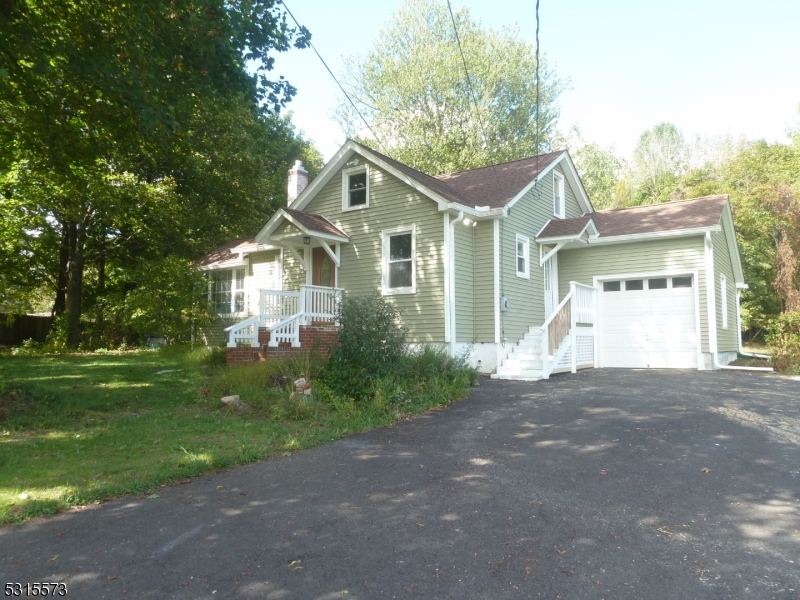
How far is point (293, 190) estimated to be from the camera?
1847 centimetres

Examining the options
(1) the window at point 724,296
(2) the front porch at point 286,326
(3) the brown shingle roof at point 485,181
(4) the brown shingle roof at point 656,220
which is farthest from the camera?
(1) the window at point 724,296

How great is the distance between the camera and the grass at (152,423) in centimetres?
550

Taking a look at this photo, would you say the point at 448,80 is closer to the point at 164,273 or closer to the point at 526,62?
the point at 526,62

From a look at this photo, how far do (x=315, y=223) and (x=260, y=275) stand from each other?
16.4ft

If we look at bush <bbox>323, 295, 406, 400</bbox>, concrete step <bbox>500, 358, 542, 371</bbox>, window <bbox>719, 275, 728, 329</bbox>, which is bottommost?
concrete step <bbox>500, 358, 542, 371</bbox>

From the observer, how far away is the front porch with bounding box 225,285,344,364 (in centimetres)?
1224

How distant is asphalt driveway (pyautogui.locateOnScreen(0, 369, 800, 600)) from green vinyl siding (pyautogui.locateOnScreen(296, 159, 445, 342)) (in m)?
6.80

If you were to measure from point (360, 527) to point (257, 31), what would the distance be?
8678mm

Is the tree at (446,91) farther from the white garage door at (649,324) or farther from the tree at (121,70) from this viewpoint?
the tree at (121,70)

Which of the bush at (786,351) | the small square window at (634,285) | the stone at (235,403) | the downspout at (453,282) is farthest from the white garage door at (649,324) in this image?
the stone at (235,403)

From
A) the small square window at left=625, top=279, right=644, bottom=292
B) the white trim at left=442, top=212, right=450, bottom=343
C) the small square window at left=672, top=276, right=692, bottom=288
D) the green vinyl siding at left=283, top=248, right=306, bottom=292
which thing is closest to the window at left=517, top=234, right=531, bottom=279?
the white trim at left=442, top=212, right=450, bottom=343

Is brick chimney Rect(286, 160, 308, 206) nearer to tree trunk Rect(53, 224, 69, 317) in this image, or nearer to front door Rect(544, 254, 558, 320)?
front door Rect(544, 254, 558, 320)

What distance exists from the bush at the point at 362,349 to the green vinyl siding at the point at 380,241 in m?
3.32

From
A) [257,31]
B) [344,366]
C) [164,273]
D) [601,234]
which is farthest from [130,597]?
[164,273]
